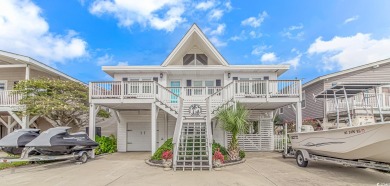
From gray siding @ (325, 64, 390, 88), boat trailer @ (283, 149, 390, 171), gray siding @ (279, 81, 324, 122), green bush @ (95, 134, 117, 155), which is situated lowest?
green bush @ (95, 134, 117, 155)

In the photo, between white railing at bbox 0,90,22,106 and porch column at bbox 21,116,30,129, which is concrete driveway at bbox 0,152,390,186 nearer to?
porch column at bbox 21,116,30,129

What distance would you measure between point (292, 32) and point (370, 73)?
662 cm

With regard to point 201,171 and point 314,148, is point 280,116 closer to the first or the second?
point 314,148

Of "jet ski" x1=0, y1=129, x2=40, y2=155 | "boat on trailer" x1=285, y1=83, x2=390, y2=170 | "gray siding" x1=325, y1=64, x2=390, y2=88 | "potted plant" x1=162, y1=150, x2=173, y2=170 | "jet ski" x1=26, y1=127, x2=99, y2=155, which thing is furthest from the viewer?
"gray siding" x1=325, y1=64, x2=390, y2=88

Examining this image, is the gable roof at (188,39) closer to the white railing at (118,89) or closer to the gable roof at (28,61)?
the white railing at (118,89)

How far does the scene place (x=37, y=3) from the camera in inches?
559

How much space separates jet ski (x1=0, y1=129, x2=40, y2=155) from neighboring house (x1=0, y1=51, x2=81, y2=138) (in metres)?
3.46

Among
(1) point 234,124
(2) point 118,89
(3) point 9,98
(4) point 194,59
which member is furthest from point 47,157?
(4) point 194,59

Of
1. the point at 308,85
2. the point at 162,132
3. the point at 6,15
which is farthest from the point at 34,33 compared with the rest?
the point at 308,85

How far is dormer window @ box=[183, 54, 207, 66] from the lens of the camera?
52.6 ft

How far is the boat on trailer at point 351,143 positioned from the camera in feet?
20.8

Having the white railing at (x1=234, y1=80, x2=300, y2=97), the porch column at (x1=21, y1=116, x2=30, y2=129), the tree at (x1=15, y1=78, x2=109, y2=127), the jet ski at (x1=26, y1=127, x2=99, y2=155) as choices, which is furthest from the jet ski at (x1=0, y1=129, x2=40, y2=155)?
the white railing at (x1=234, y1=80, x2=300, y2=97)

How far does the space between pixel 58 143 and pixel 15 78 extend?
9978 mm

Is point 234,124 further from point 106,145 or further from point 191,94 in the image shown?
point 106,145
